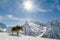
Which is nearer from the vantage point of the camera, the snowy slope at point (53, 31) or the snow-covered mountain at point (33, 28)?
the snowy slope at point (53, 31)

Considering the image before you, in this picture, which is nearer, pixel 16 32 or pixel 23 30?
pixel 16 32

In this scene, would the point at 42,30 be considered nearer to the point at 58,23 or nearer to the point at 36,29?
the point at 36,29

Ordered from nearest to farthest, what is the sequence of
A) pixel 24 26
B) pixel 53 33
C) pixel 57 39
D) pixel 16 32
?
pixel 57 39, pixel 53 33, pixel 16 32, pixel 24 26

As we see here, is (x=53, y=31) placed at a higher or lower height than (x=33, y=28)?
lower

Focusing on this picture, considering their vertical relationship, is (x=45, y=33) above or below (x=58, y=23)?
below

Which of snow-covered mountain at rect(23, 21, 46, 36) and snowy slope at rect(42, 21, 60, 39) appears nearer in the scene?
snowy slope at rect(42, 21, 60, 39)

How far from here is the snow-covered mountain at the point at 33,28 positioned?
5.24 meters

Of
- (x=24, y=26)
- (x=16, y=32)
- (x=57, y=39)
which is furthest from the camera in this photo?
(x=24, y=26)

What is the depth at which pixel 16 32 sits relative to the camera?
512 centimetres

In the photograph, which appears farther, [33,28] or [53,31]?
[33,28]

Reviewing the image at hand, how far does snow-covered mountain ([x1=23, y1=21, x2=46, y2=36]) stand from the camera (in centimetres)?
524

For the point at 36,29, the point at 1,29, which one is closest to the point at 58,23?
the point at 36,29

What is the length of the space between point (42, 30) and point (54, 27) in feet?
2.16

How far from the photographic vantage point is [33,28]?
5363 mm
